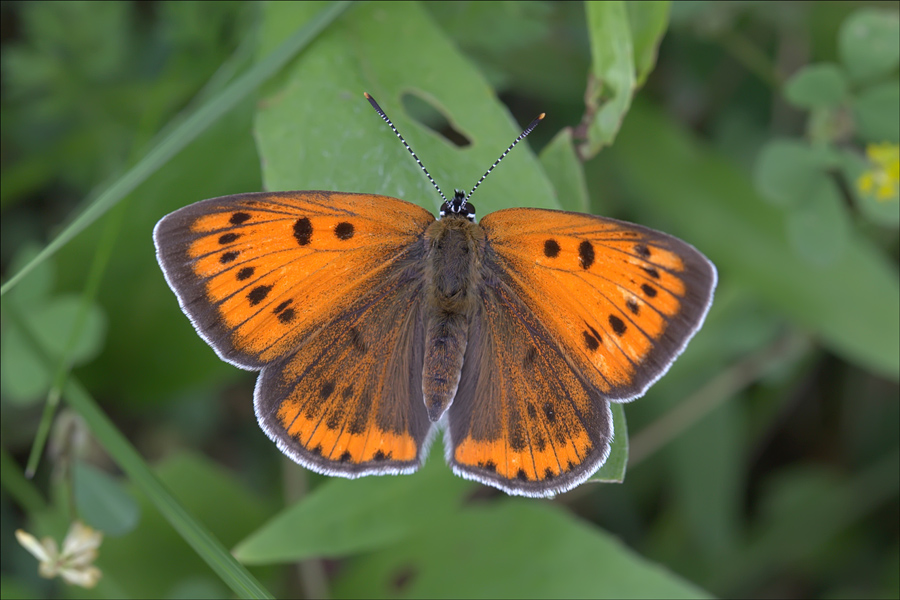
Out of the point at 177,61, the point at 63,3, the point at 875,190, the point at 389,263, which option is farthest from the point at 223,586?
the point at 875,190

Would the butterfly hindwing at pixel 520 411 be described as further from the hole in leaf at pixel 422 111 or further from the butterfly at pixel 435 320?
the hole in leaf at pixel 422 111

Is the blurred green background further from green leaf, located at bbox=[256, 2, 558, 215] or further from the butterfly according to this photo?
the butterfly

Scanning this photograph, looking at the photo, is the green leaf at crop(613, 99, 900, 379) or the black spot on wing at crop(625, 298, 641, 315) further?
the green leaf at crop(613, 99, 900, 379)

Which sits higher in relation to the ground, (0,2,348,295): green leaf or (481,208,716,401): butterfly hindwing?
(0,2,348,295): green leaf

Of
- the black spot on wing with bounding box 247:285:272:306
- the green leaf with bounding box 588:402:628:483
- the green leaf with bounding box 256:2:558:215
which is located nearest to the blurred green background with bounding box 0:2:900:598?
the green leaf with bounding box 256:2:558:215

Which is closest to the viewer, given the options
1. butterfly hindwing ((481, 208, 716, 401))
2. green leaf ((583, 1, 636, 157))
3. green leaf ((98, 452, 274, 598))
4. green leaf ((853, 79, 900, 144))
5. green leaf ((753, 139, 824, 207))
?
butterfly hindwing ((481, 208, 716, 401))

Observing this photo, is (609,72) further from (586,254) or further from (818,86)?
(818,86)

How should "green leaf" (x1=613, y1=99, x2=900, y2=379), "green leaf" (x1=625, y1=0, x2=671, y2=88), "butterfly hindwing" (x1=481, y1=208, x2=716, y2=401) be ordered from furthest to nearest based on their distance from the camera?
1. "green leaf" (x1=613, y1=99, x2=900, y2=379)
2. "green leaf" (x1=625, y1=0, x2=671, y2=88)
3. "butterfly hindwing" (x1=481, y1=208, x2=716, y2=401)

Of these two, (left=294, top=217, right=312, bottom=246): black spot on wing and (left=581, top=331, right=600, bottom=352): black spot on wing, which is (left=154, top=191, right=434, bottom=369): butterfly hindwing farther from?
(left=581, top=331, right=600, bottom=352): black spot on wing

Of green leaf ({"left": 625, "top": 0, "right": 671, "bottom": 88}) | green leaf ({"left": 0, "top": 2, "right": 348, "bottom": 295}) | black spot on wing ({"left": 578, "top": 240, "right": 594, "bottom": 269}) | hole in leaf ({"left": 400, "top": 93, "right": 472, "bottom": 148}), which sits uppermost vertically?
hole in leaf ({"left": 400, "top": 93, "right": 472, "bottom": 148})
